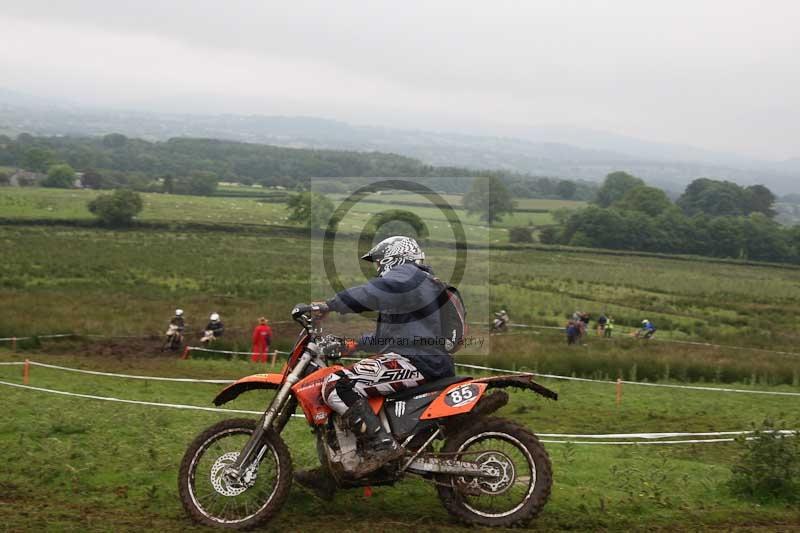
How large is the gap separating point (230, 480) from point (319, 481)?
730mm

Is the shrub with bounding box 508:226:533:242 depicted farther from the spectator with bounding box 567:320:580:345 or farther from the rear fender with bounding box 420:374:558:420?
the rear fender with bounding box 420:374:558:420

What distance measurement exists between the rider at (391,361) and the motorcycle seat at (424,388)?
5 centimetres

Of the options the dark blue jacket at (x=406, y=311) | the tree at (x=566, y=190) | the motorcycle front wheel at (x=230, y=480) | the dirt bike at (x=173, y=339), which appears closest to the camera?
the dark blue jacket at (x=406, y=311)

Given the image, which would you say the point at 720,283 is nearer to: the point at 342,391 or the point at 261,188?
the point at 342,391

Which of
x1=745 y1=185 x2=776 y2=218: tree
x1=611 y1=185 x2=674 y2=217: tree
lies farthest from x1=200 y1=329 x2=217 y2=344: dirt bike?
x1=745 y1=185 x2=776 y2=218: tree

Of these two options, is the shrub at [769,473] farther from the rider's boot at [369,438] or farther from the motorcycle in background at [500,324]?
the motorcycle in background at [500,324]

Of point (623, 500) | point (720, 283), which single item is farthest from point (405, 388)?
point (720, 283)

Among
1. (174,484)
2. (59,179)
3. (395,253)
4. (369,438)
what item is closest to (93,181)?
(59,179)

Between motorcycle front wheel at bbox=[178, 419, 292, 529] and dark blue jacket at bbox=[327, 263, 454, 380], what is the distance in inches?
47.6

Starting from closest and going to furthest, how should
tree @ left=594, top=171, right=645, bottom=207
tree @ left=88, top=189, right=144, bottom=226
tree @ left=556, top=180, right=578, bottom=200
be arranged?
tree @ left=88, top=189, right=144, bottom=226, tree @ left=594, top=171, right=645, bottom=207, tree @ left=556, top=180, right=578, bottom=200

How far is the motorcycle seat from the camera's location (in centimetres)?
664

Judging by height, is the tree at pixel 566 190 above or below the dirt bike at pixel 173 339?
above

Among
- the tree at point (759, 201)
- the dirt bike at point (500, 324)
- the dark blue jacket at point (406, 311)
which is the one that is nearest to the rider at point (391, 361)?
the dark blue jacket at point (406, 311)

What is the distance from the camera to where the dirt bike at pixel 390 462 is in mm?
6449
